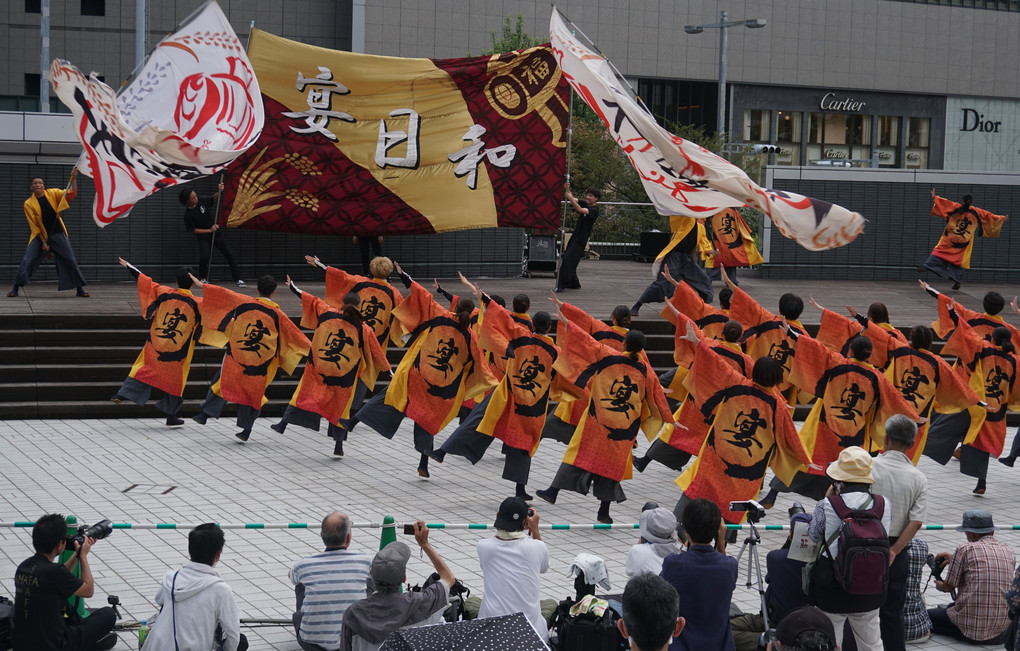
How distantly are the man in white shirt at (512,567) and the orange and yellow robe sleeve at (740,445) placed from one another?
3159 millimetres

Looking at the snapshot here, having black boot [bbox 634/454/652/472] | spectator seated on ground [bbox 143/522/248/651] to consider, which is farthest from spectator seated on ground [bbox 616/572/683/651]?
black boot [bbox 634/454/652/472]

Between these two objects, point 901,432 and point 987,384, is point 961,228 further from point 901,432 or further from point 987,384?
point 901,432

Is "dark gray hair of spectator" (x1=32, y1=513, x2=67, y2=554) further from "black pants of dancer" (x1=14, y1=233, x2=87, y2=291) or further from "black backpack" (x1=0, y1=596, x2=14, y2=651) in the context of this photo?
"black pants of dancer" (x1=14, y1=233, x2=87, y2=291)

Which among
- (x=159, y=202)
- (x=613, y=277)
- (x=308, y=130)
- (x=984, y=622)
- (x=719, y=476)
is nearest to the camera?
(x=984, y=622)

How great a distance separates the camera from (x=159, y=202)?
1816 cm

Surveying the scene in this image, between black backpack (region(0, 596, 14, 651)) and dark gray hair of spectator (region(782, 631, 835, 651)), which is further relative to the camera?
black backpack (region(0, 596, 14, 651))

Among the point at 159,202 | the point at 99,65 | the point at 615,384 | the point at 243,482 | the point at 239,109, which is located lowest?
the point at 243,482

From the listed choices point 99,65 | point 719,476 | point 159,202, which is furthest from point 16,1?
point 719,476

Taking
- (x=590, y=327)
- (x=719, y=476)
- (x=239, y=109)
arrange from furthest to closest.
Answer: (x=239, y=109), (x=590, y=327), (x=719, y=476)

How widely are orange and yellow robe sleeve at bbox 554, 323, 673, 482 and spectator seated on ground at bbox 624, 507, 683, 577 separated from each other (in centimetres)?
341

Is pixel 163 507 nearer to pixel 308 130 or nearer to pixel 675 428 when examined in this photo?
pixel 675 428

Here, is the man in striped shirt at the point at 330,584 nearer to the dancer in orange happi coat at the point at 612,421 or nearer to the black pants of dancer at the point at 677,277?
the dancer in orange happi coat at the point at 612,421

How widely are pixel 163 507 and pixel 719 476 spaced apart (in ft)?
14.0

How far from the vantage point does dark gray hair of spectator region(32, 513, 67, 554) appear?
5.83 meters
